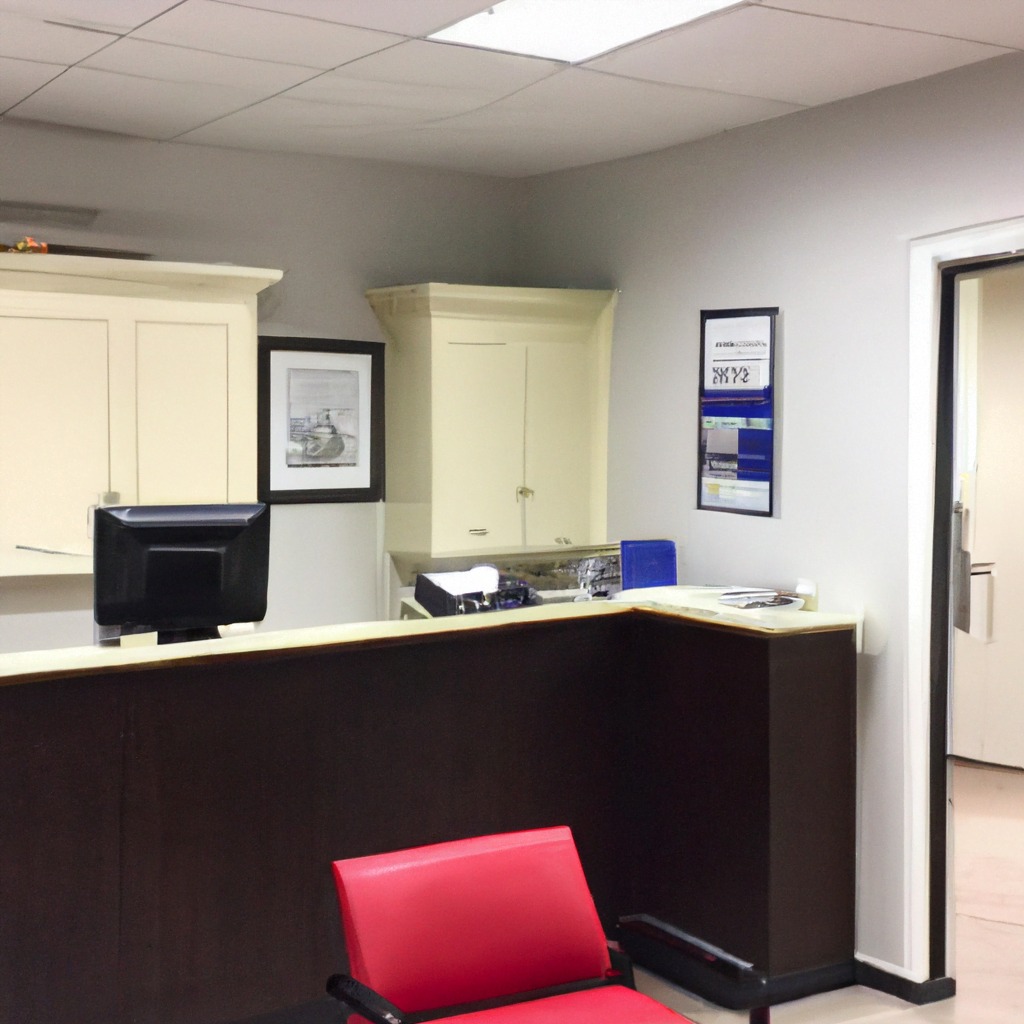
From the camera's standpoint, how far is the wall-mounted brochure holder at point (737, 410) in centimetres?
438

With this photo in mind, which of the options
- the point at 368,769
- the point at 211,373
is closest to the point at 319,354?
the point at 211,373

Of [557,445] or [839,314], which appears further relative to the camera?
[557,445]

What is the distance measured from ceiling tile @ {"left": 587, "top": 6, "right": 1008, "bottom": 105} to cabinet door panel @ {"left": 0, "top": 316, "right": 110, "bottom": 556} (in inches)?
82.0

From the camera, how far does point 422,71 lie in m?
3.76

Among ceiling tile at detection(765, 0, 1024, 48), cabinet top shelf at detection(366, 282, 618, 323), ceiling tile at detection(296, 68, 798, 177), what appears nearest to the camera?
ceiling tile at detection(765, 0, 1024, 48)

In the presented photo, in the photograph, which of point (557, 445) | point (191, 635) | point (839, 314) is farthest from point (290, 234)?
point (839, 314)

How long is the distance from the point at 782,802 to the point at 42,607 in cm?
284

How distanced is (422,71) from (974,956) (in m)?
3.42

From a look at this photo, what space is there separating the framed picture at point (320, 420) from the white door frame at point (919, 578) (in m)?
2.44

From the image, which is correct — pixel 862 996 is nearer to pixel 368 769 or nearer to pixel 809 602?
pixel 809 602

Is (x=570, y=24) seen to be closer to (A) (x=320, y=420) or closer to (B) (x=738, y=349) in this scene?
(B) (x=738, y=349)

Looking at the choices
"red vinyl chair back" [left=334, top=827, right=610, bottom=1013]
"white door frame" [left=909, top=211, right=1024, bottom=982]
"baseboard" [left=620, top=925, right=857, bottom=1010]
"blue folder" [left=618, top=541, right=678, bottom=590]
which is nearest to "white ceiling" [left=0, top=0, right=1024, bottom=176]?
"white door frame" [left=909, top=211, right=1024, bottom=982]

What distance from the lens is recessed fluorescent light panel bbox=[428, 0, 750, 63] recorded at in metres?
3.16

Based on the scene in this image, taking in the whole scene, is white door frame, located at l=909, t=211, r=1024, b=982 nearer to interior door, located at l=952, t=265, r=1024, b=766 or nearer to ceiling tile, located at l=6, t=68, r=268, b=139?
interior door, located at l=952, t=265, r=1024, b=766
